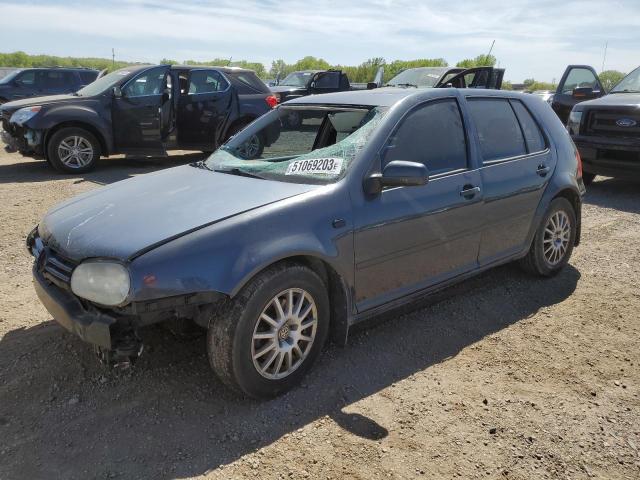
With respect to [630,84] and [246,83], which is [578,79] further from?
[246,83]

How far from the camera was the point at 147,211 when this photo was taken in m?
2.97

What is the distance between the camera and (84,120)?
878 cm

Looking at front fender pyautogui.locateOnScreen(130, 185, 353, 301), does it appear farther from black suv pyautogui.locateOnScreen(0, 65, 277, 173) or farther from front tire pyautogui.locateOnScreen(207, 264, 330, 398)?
black suv pyautogui.locateOnScreen(0, 65, 277, 173)

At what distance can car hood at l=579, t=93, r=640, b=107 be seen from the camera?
25.9 feet

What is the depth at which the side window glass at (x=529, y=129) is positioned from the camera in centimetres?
442

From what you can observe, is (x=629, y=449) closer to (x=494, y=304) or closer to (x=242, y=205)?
(x=494, y=304)

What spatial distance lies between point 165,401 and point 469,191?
236 centimetres

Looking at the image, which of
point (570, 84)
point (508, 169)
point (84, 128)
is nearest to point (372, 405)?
point (508, 169)

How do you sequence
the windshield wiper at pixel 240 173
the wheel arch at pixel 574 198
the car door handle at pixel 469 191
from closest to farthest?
the windshield wiper at pixel 240 173 → the car door handle at pixel 469 191 → the wheel arch at pixel 574 198

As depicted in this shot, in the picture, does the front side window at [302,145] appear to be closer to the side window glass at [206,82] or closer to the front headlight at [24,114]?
the front headlight at [24,114]

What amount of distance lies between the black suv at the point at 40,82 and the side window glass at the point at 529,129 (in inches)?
636

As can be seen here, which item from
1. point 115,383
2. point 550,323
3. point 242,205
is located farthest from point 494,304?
point 115,383

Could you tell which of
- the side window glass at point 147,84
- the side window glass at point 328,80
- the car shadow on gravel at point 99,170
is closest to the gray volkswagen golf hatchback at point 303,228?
the car shadow on gravel at point 99,170

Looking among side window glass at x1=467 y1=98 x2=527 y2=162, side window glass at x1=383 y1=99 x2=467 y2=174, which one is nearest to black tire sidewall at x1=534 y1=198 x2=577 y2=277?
side window glass at x1=467 y1=98 x2=527 y2=162
